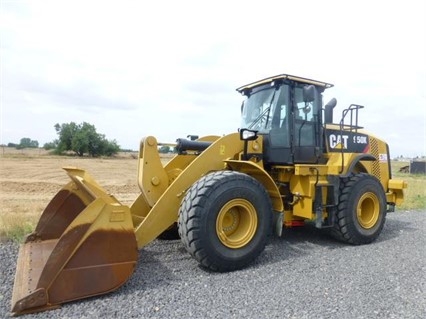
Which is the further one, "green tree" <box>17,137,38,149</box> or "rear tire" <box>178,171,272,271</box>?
"green tree" <box>17,137,38,149</box>

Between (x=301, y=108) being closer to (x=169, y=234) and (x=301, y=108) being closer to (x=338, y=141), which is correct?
(x=338, y=141)

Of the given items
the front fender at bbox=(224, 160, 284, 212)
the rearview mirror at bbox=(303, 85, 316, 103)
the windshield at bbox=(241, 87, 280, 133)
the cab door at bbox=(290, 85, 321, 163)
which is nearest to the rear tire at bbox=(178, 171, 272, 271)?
the front fender at bbox=(224, 160, 284, 212)

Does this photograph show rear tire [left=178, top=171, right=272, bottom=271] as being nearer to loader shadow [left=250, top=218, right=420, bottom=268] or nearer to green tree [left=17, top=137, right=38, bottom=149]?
loader shadow [left=250, top=218, right=420, bottom=268]

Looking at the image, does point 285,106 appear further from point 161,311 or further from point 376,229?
point 161,311

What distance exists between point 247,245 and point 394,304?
168 cm

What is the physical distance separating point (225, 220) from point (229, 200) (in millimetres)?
372

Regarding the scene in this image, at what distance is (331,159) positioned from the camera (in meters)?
5.91

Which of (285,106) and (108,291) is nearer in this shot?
(108,291)

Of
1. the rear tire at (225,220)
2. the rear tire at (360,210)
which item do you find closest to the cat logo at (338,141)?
the rear tire at (360,210)

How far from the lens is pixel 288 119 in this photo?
5.45 m

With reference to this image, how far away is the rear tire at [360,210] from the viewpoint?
559 centimetres

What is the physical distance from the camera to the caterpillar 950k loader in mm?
3525

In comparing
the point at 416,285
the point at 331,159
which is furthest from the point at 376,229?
the point at 416,285

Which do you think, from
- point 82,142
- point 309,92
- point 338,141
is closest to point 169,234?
point 309,92
